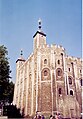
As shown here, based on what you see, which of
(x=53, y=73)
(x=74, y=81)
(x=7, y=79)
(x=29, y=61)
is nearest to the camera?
(x=7, y=79)

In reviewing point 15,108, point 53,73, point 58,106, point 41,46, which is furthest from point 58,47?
point 15,108

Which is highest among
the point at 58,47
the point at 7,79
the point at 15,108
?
the point at 58,47

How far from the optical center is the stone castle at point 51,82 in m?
28.9

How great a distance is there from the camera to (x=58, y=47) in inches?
1296

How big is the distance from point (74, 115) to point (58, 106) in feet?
10.2

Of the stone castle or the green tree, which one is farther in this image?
the stone castle

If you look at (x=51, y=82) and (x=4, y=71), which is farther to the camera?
(x=51, y=82)

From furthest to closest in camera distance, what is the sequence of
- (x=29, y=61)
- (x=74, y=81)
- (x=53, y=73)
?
(x=29, y=61), (x=74, y=81), (x=53, y=73)

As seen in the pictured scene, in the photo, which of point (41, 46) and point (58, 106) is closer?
point (58, 106)

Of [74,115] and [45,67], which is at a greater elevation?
[45,67]

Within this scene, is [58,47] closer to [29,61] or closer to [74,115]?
[29,61]

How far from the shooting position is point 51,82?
30.1 m

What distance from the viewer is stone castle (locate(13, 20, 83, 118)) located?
2892 centimetres

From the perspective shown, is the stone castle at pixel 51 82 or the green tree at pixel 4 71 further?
the stone castle at pixel 51 82
